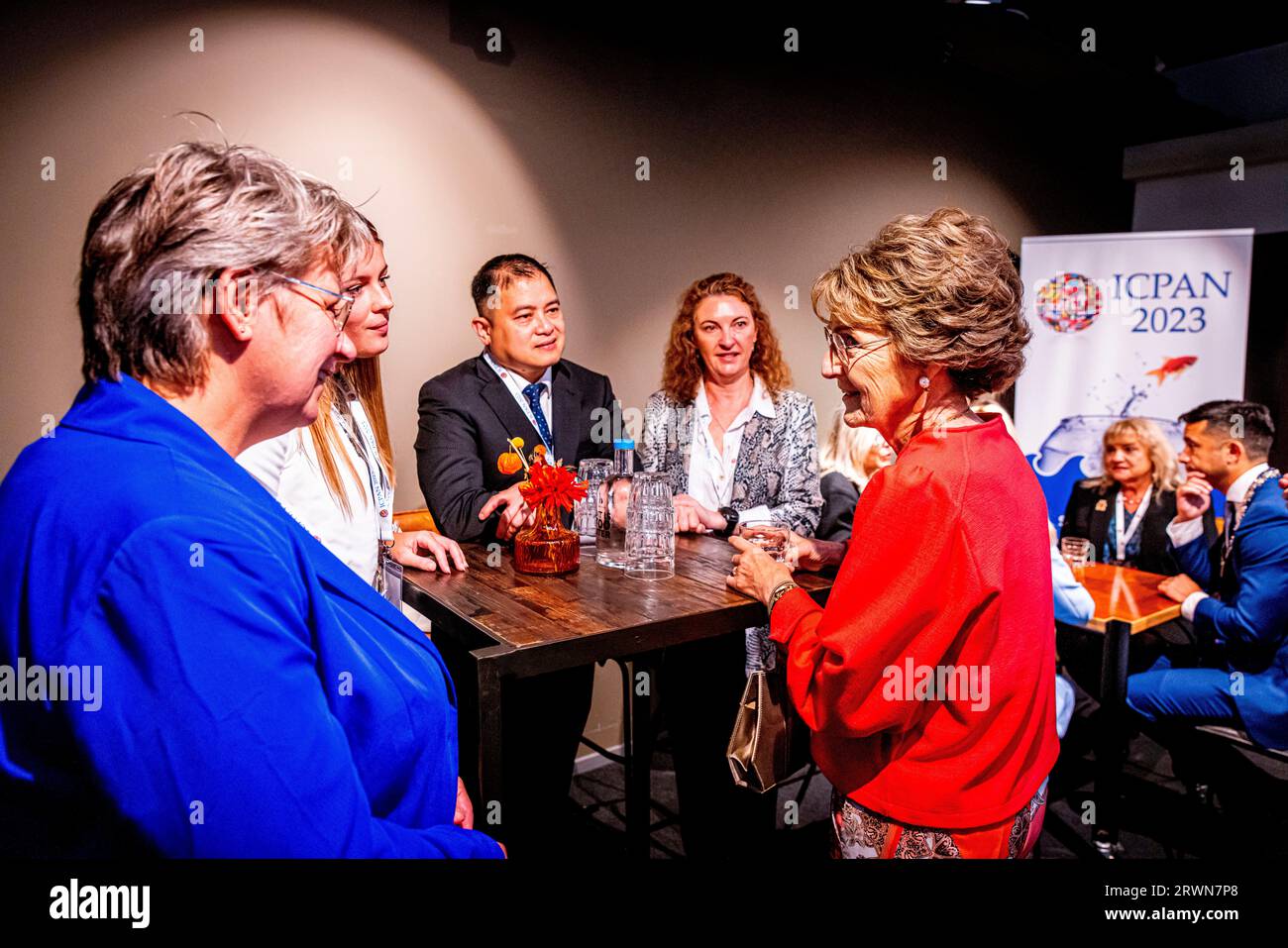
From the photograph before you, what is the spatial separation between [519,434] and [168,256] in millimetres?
1653

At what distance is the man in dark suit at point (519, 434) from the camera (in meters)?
2.30

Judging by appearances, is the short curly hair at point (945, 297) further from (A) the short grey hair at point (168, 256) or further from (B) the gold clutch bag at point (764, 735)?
(A) the short grey hair at point (168, 256)

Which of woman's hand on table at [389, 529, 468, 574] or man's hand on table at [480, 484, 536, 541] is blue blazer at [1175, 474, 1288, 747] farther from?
woman's hand on table at [389, 529, 468, 574]

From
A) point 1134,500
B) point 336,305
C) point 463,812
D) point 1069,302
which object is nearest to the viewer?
point 336,305

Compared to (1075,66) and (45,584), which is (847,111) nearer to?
(1075,66)

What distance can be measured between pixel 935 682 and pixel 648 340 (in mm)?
2695

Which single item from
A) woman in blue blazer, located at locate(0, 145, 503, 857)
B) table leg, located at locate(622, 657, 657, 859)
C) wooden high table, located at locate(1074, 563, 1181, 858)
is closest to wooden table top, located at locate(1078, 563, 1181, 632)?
wooden high table, located at locate(1074, 563, 1181, 858)

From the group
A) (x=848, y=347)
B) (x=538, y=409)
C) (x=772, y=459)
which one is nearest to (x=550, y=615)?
(x=848, y=347)

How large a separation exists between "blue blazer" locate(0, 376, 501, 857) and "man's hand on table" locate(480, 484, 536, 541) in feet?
3.61

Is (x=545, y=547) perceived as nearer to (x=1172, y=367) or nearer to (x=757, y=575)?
(x=757, y=575)

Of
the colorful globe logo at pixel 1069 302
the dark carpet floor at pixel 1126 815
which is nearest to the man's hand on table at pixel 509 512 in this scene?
the dark carpet floor at pixel 1126 815

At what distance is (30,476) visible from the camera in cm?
75

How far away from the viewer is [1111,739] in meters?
2.75

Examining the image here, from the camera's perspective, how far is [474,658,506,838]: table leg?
1.34 m
